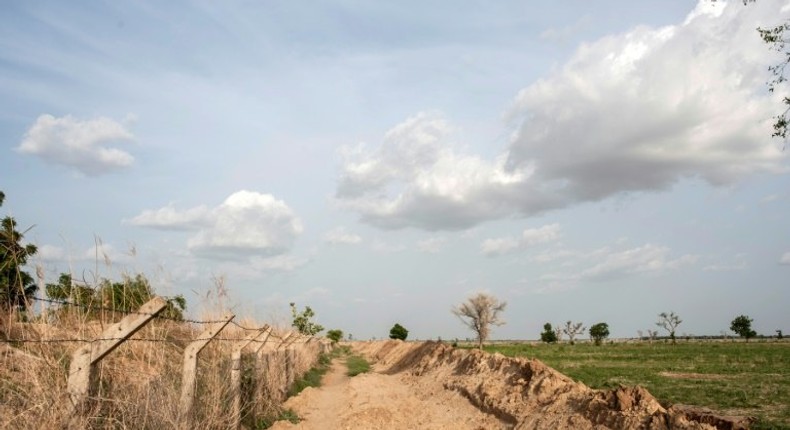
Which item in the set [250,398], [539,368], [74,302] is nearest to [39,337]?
[74,302]

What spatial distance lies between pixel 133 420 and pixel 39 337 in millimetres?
1411

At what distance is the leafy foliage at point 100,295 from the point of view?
5.66m

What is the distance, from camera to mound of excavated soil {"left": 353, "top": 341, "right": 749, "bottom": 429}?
29.8 ft

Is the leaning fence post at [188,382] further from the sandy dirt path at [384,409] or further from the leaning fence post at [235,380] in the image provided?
the sandy dirt path at [384,409]

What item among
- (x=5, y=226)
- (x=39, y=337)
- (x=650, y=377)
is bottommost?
(x=650, y=377)

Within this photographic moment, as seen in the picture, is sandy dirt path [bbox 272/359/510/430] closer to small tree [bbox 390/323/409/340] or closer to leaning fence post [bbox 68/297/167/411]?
leaning fence post [bbox 68/297/167/411]

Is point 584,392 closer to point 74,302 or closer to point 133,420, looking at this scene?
point 133,420

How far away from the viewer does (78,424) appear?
5051 millimetres

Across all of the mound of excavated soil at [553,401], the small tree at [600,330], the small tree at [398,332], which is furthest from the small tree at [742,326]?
the mound of excavated soil at [553,401]

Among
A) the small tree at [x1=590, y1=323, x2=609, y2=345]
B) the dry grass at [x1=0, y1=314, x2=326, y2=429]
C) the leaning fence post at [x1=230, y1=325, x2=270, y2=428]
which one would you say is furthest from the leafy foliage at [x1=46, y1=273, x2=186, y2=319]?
the small tree at [x1=590, y1=323, x2=609, y2=345]

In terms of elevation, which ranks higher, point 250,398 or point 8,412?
point 8,412

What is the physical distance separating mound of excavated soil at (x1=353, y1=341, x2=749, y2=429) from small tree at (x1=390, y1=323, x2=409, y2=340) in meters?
76.5

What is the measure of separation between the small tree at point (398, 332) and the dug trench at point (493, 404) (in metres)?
74.8

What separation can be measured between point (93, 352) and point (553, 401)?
9.94 m
